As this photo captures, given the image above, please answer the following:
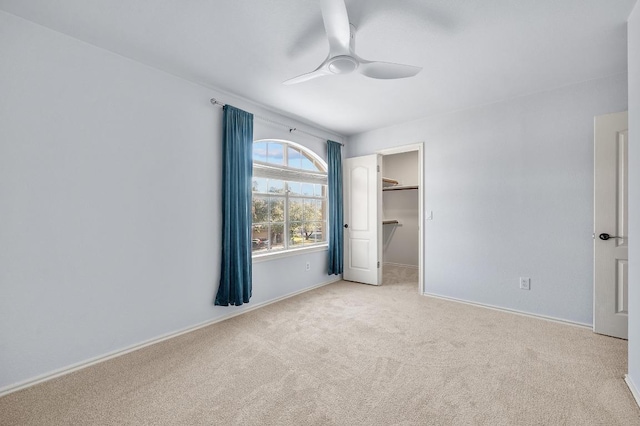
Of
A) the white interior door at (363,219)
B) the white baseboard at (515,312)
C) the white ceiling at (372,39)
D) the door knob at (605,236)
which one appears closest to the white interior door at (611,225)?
the door knob at (605,236)

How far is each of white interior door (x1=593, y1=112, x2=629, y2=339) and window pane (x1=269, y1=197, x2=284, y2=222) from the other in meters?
3.38

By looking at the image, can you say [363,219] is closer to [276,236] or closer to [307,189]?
[307,189]

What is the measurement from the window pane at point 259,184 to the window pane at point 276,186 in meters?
0.10

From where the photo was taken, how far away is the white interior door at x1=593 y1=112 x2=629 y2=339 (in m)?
2.55

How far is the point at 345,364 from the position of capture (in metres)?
2.17

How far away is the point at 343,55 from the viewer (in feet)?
6.01

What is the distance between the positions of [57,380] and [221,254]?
1.51 metres

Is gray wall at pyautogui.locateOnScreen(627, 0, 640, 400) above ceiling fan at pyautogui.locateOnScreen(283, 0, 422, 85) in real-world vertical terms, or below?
below

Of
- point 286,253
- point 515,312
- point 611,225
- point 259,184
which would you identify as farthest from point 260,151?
point 611,225

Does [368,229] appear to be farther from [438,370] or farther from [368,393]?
[368,393]

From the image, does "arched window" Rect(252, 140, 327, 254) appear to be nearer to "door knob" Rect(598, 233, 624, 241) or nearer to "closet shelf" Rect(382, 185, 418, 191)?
"closet shelf" Rect(382, 185, 418, 191)

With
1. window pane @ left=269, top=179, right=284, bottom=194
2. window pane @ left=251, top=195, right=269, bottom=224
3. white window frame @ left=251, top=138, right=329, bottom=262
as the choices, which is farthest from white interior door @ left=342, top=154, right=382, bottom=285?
window pane @ left=251, top=195, right=269, bottom=224

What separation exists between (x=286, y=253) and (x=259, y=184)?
3.24 feet

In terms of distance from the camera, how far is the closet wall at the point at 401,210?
19.7ft
